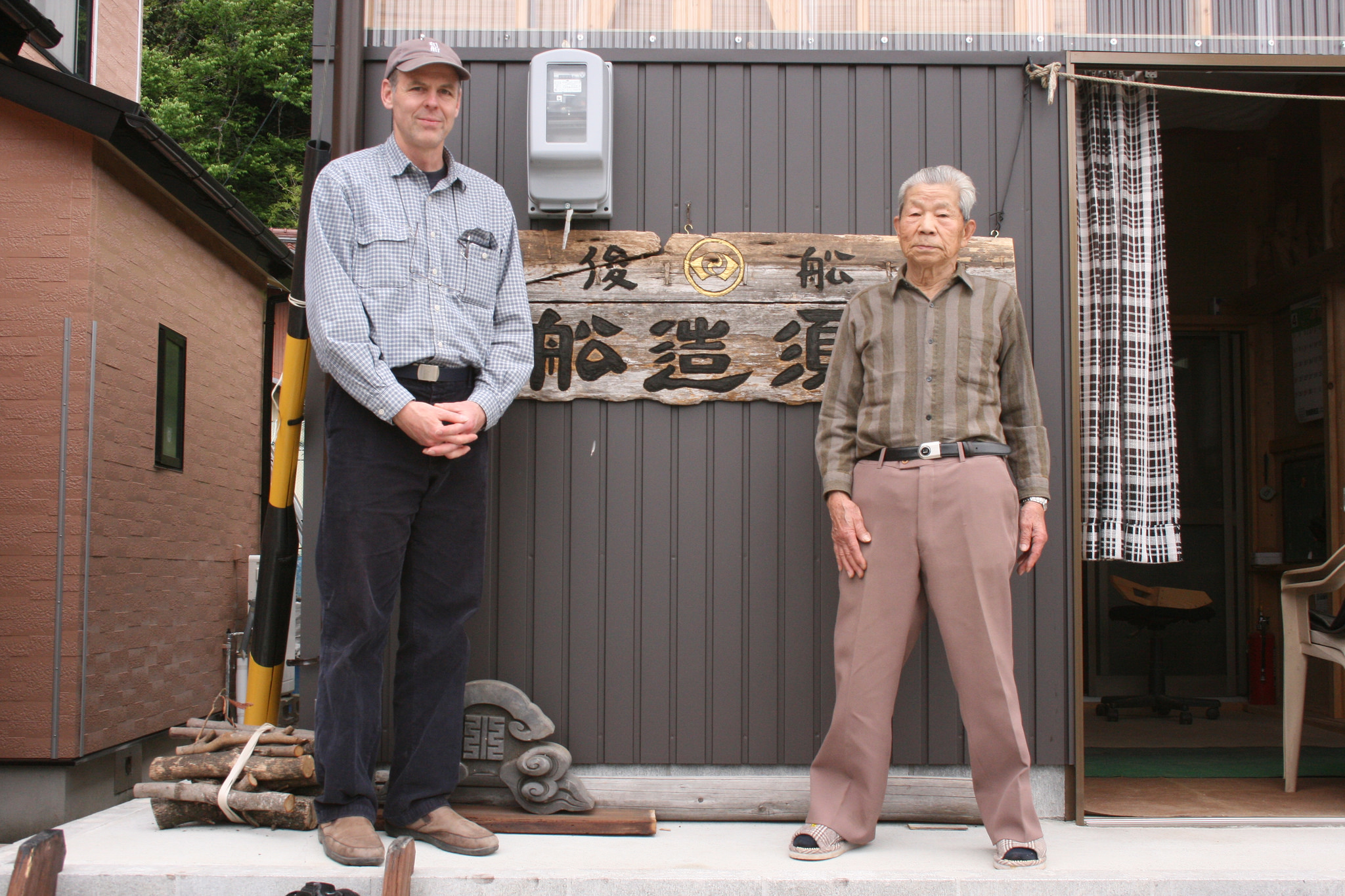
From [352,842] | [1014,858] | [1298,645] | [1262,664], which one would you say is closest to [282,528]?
[352,842]

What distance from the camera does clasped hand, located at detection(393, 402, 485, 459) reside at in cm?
248

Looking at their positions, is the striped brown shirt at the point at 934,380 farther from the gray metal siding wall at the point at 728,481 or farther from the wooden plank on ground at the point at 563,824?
the wooden plank on ground at the point at 563,824

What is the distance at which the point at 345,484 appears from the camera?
8.36 ft

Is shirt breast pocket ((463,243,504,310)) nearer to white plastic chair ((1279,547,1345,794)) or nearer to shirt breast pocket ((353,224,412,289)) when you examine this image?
shirt breast pocket ((353,224,412,289))

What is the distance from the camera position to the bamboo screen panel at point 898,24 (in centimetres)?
332

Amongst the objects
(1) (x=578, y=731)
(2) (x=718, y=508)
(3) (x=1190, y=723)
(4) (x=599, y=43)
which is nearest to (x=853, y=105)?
(4) (x=599, y=43)

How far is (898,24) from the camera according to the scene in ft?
11.0

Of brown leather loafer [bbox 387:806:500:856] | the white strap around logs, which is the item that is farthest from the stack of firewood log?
brown leather loafer [bbox 387:806:500:856]

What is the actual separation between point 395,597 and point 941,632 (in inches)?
58.3

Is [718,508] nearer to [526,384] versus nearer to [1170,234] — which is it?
[526,384]

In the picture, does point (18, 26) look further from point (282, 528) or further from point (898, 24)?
point (898, 24)

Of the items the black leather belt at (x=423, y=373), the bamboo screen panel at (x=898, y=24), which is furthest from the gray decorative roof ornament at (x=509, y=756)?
the bamboo screen panel at (x=898, y=24)

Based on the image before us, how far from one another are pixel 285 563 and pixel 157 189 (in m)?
2.67

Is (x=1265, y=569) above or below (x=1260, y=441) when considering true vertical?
below
